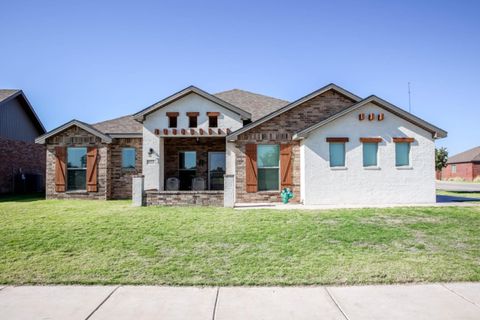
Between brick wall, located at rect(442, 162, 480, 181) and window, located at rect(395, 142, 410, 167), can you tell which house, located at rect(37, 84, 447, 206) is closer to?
window, located at rect(395, 142, 410, 167)

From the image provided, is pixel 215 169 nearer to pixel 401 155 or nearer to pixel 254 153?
pixel 254 153

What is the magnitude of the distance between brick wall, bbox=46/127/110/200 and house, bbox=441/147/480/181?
158 feet

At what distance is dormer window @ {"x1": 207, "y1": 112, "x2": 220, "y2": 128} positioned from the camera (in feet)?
49.3

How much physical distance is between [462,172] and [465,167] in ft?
3.94

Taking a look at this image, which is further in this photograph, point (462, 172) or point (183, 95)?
point (462, 172)

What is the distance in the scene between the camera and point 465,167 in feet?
148

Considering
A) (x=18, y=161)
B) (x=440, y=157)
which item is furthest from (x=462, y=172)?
(x=18, y=161)

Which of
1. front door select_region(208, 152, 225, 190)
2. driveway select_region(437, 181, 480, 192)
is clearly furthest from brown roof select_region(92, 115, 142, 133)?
driveway select_region(437, 181, 480, 192)

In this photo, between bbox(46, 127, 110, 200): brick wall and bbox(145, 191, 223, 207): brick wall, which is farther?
bbox(46, 127, 110, 200): brick wall

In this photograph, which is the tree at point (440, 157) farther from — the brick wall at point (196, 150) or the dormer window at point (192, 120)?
the dormer window at point (192, 120)

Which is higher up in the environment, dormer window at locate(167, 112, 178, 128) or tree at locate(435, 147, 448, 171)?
dormer window at locate(167, 112, 178, 128)

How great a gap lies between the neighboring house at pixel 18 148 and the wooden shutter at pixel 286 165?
1755cm

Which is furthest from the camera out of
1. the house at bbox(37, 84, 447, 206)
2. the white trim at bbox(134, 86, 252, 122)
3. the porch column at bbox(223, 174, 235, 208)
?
the white trim at bbox(134, 86, 252, 122)

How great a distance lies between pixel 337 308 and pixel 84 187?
14.8m
